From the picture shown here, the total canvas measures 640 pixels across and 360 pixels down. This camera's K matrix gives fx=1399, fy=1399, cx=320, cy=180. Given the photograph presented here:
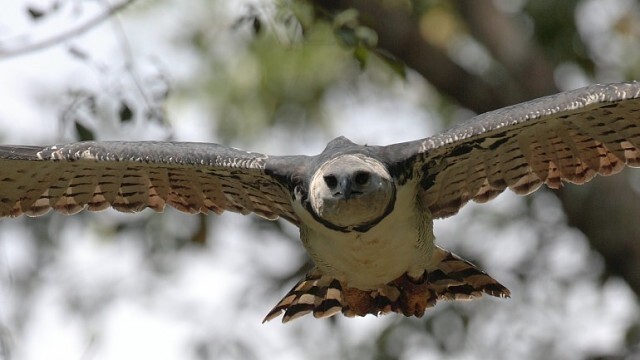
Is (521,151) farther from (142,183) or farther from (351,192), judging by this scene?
(142,183)

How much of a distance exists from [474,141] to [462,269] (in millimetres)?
1014

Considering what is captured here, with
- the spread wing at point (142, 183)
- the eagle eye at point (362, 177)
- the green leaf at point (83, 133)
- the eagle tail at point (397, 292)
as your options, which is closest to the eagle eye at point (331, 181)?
the eagle eye at point (362, 177)

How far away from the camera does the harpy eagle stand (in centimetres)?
707

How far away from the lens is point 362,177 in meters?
7.05

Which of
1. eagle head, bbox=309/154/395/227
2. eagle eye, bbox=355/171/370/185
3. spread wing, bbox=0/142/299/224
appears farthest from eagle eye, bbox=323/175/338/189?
spread wing, bbox=0/142/299/224

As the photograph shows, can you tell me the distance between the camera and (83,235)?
489 inches

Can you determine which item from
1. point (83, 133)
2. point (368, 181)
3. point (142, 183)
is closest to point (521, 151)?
point (368, 181)

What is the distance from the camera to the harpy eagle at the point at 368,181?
7.07 metres

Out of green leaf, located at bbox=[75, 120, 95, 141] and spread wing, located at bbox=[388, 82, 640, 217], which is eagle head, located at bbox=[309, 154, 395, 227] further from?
green leaf, located at bbox=[75, 120, 95, 141]

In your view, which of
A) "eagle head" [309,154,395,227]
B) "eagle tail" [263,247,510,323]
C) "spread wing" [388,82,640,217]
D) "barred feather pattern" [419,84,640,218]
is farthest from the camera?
"eagle tail" [263,247,510,323]

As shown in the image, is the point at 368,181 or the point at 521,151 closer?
the point at 368,181

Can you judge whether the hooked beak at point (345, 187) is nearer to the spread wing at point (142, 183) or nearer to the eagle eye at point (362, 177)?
the eagle eye at point (362, 177)

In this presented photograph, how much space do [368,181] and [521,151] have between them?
989 mm

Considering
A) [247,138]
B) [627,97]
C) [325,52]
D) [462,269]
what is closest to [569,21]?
[325,52]
